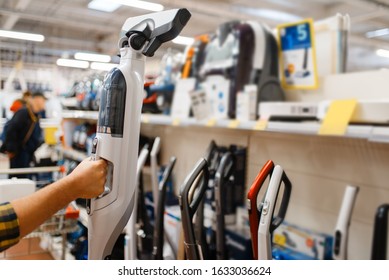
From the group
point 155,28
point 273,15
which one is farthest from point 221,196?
point 273,15

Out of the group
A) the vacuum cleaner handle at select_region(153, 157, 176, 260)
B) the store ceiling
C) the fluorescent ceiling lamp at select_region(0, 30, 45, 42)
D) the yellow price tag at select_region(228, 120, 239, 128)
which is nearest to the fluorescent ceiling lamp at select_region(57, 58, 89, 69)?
the store ceiling

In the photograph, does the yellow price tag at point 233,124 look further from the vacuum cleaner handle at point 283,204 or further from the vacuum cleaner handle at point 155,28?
the vacuum cleaner handle at point 155,28

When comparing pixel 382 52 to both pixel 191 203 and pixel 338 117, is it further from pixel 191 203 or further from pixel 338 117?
pixel 191 203

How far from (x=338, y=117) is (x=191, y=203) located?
0.50 m

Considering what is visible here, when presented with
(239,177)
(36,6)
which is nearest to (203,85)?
(239,177)

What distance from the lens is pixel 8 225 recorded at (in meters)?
0.58

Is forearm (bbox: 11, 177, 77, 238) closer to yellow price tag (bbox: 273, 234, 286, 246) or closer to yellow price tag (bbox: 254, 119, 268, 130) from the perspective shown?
yellow price tag (bbox: 254, 119, 268, 130)

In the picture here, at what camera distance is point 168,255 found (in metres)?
1.29

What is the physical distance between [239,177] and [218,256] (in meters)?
0.36

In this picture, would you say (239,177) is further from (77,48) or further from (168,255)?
(77,48)

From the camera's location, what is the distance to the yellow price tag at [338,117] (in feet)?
3.36

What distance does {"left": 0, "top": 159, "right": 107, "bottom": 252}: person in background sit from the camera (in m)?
0.58

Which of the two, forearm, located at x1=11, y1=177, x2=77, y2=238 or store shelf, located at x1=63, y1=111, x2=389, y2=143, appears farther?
store shelf, located at x1=63, y1=111, x2=389, y2=143

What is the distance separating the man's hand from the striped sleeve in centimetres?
10
